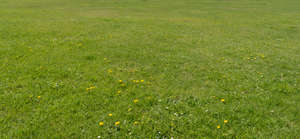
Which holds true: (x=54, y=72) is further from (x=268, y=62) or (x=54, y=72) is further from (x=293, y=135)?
(x=268, y=62)

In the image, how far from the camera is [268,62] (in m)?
8.18

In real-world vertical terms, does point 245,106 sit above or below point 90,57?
below

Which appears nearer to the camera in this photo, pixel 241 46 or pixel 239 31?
pixel 241 46

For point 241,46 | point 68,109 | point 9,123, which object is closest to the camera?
point 9,123

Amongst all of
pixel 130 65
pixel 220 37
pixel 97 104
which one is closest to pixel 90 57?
pixel 130 65

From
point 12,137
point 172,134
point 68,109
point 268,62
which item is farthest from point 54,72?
point 268,62

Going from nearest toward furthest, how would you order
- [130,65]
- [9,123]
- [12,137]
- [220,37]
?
[12,137] < [9,123] < [130,65] < [220,37]

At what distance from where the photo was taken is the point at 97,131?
4223mm

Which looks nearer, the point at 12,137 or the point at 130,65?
the point at 12,137

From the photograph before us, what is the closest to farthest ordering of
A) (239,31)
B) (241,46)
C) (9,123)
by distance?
(9,123) → (241,46) → (239,31)

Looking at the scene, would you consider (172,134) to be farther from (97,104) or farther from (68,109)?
(68,109)

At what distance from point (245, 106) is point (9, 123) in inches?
196

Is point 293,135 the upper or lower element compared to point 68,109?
lower

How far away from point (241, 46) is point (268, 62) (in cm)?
246
